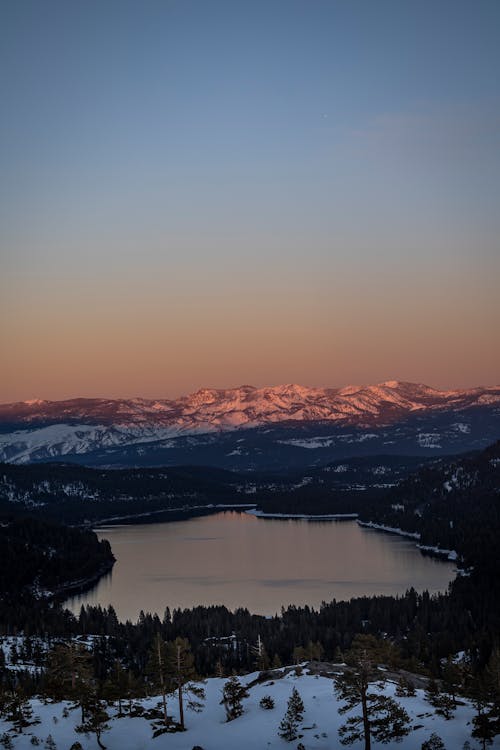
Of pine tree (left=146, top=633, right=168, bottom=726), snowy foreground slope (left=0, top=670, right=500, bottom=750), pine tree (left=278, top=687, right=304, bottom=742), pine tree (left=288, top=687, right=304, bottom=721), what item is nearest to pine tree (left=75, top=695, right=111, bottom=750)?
snowy foreground slope (left=0, top=670, right=500, bottom=750)

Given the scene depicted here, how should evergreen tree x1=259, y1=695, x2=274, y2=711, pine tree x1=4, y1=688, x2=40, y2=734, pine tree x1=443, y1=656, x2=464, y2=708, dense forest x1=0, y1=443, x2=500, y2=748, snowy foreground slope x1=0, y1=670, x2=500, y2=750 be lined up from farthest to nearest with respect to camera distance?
dense forest x1=0, y1=443, x2=500, y2=748 → evergreen tree x1=259, y1=695, x2=274, y2=711 → pine tree x1=4, y1=688, x2=40, y2=734 → pine tree x1=443, y1=656, x2=464, y2=708 → snowy foreground slope x1=0, y1=670, x2=500, y2=750

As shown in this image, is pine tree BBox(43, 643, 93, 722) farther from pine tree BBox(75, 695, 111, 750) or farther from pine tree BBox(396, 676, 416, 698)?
pine tree BBox(396, 676, 416, 698)

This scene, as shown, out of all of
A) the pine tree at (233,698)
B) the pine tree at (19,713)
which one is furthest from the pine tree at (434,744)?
the pine tree at (19,713)

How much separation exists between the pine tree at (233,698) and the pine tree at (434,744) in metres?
18.1

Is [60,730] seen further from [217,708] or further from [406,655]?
[406,655]

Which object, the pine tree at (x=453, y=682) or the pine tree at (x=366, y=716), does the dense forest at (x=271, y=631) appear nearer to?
the pine tree at (x=453, y=682)

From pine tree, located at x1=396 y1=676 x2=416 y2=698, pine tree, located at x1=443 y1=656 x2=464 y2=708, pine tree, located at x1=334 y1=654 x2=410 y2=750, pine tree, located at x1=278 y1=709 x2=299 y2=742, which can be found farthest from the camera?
pine tree, located at x1=396 y1=676 x2=416 y2=698

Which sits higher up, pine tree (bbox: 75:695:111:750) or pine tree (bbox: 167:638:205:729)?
pine tree (bbox: 167:638:205:729)

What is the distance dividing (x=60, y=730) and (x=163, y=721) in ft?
28.3

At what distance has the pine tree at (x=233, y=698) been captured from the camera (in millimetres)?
70875

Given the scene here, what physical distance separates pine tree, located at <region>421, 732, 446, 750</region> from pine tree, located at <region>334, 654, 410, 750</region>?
2582 mm

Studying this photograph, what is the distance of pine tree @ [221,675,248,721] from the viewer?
233 feet

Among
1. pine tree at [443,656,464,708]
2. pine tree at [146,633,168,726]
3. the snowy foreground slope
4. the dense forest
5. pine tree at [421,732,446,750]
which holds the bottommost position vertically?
the dense forest

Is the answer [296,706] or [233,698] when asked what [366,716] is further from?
[233,698]
